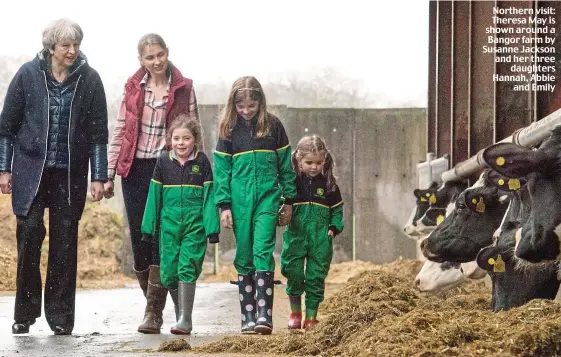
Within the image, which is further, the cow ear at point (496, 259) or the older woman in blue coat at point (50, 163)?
the older woman in blue coat at point (50, 163)

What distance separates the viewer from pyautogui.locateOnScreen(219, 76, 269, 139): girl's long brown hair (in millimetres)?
9891

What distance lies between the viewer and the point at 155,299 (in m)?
9.87

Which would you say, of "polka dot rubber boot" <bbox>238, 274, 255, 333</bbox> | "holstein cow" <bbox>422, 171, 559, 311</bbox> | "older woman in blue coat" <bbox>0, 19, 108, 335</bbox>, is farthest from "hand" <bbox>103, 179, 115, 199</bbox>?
"holstein cow" <bbox>422, 171, 559, 311</bbox>

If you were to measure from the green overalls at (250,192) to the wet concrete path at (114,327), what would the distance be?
549 millimetres

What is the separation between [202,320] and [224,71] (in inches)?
1829

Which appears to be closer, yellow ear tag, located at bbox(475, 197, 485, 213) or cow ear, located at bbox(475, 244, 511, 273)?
cow ear, located at bbox(475, 244, 511, 273)

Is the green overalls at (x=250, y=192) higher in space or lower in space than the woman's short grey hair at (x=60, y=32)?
lower

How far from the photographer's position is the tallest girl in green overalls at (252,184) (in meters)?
9.66

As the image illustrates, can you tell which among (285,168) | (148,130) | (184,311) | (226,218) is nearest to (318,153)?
(285,168)

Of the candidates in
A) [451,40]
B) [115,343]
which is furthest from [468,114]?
[115,343]

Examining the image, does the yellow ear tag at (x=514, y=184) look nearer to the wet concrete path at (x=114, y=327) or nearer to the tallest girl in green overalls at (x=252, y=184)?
the tallest girl in green overalls at (x=252, y=184)

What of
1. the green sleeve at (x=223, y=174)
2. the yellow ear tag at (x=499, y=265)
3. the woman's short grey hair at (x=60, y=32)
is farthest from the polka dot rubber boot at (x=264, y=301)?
the woman's short grey hair at (x=60, y=32)

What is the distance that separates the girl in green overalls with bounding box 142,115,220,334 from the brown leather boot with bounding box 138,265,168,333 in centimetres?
9

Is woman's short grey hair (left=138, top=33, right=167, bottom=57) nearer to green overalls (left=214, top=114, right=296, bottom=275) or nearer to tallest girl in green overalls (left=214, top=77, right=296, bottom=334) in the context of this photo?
tallest girl in green overalls (left=214, top=77, right=296, bottom=334)
